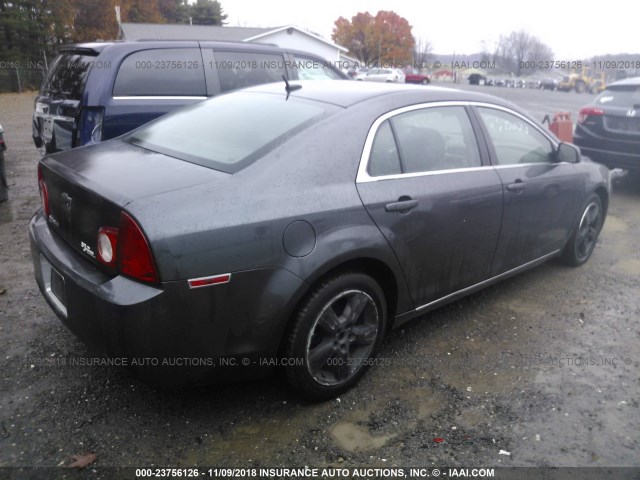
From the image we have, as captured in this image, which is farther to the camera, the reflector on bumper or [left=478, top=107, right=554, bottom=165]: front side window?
[left=478, top=107, right=554, bottom=165]: front side window

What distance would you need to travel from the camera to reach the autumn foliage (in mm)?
80125

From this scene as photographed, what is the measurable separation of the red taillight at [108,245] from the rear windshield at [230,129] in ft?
1.93

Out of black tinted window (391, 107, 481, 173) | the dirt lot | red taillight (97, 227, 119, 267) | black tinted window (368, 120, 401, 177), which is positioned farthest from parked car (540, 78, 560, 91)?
red taillight (97, 227, 119, 267)

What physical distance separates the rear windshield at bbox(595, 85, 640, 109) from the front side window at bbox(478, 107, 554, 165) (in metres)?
4.25

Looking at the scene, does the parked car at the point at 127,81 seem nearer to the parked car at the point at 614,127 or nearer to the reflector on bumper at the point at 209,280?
the reflector on bumper at the point at 209,280

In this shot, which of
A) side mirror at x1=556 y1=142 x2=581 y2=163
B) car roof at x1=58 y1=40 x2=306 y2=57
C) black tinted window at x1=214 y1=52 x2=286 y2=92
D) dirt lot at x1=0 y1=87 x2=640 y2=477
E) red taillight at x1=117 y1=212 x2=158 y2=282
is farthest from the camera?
black tinted window at x1=214 y1=52 x2=286 y2=92

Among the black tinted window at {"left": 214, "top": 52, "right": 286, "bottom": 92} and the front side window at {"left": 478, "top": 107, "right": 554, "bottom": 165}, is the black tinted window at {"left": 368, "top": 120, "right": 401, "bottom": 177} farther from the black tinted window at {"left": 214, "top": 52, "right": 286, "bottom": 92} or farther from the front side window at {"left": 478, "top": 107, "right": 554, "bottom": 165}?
the black tinted window at {"left": 214, "top": 52, "right": 286, "bottom": 92}

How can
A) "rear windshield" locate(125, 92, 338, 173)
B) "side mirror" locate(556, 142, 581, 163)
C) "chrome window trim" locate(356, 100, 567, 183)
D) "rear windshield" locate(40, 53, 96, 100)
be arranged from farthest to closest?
1. "rear windshield" locate(40, 53, 96, 100)
2. "side mirror" locate(556, 142, 581, 163)
3. "chrome window trim" locate(356, 100, 567, 183)
4. "rear windshield" locate(125, 92, 338, 173)

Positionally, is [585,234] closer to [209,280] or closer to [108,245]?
[209,280]

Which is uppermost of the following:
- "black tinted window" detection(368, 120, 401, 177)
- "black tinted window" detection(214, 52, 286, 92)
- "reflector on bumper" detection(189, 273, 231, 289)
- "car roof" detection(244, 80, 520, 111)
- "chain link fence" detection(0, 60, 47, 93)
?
"chain link fence" detection(0, 60, 47, 93)

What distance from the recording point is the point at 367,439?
2.63m

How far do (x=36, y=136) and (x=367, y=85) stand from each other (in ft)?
14.3

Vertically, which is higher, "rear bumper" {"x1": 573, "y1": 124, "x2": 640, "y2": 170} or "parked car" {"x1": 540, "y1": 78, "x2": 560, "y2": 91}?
"parked car" {"x1": 540, "y1": 78, "x2": 560, "y2": 91}

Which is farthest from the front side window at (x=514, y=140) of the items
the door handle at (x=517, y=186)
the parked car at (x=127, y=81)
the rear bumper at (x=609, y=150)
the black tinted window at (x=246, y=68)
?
the rear bumper at (x=609, y=150)
